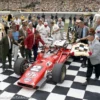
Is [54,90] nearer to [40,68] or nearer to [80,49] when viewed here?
[40,68]

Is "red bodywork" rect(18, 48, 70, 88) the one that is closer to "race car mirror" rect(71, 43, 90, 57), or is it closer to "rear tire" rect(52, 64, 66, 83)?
"rear tire" rect(52, 64, 66, 83)

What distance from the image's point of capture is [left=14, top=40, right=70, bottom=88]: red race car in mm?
4066

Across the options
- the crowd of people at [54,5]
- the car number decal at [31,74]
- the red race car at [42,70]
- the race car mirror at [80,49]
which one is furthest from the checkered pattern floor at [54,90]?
the crowd of people at [54,5]

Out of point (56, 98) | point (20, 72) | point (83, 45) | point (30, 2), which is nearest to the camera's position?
point (56, 98)

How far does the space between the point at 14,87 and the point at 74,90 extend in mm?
1293

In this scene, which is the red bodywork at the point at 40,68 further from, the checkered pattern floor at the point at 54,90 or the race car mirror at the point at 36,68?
the checkered pattern floor at the point at 54,90

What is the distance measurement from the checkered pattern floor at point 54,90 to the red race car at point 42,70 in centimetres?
15

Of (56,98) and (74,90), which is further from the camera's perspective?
(74,90)

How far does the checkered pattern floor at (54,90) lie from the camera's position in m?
3.82

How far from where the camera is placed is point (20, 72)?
4.61 meters

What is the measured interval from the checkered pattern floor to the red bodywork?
0.62 ft

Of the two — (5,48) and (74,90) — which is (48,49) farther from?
(74,90)

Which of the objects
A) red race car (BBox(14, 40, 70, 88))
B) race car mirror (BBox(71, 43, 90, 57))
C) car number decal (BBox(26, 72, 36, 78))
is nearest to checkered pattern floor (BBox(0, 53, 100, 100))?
red race car (BBox(14, 40, 70, 88))

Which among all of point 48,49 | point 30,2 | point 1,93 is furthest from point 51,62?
point 30,2
